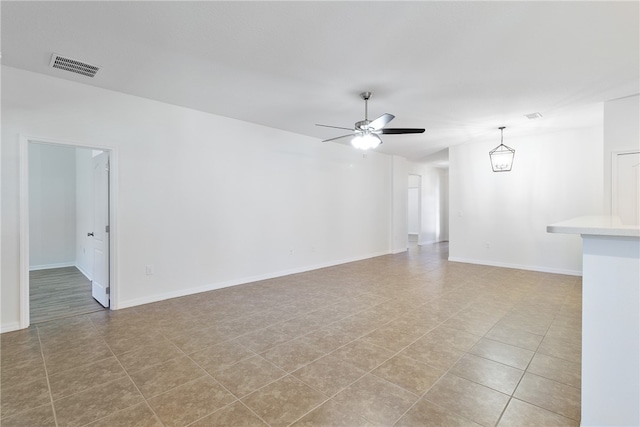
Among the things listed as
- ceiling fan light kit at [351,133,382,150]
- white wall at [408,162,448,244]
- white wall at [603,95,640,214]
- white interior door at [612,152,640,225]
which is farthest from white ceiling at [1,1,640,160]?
white wall at [408,162,448,244]

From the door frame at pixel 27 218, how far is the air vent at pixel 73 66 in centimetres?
81

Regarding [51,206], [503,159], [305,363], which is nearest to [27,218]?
[305,363]

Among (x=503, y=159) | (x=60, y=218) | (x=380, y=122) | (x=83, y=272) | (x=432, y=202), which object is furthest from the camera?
(x=432, y=202)

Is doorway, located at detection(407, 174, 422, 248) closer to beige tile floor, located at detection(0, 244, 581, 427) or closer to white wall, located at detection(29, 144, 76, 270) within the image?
beige tile floor, located at detection(0, 244, 581, 427)

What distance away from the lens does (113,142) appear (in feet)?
12.4

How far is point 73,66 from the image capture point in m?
3.12

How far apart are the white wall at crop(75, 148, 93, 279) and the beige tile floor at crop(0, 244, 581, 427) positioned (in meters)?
2.74

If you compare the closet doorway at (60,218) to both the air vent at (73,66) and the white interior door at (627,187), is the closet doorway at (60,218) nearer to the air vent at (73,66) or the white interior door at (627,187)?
the air vent at (73,66)

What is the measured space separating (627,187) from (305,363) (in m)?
4.84

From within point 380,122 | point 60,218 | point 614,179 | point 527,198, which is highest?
point 380,122

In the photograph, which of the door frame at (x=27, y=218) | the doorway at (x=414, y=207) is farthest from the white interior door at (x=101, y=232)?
the doorway at (x=414, y=207)

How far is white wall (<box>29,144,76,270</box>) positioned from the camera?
6305mm

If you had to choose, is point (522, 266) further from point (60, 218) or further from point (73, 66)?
point (60, 218)

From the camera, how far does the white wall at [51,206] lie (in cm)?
630
